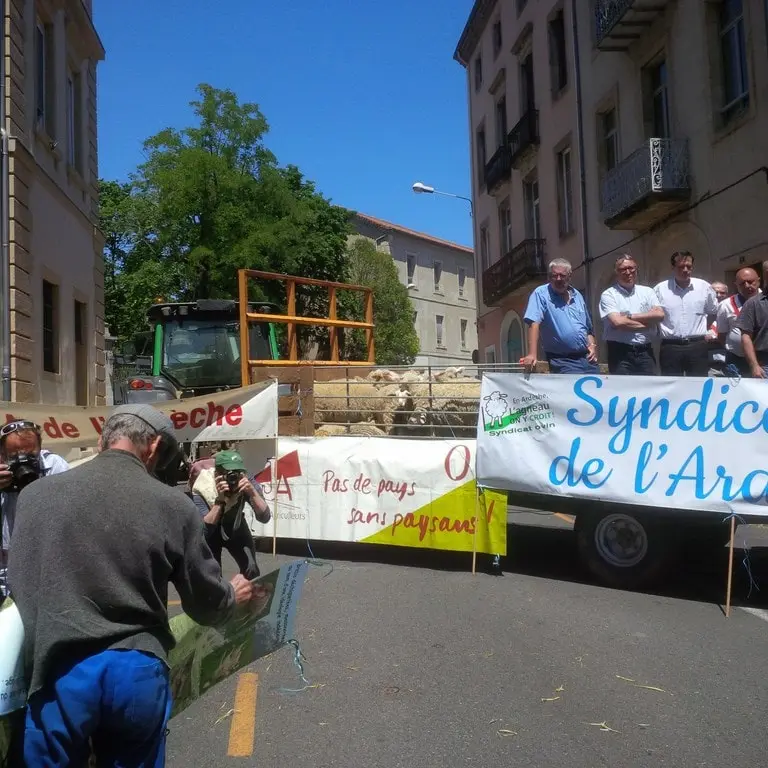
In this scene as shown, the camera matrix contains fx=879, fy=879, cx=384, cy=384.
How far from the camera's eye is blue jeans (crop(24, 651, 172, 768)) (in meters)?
2.54

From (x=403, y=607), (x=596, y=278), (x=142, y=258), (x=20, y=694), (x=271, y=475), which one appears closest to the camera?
(x=20, y=694)

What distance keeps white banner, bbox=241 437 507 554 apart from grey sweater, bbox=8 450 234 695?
18.6ft

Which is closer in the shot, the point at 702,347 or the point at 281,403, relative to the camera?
the point at 702,347

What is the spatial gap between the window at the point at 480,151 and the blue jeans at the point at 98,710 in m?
30.5

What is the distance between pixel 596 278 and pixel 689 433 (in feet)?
46.8

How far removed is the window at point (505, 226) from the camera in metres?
28.8

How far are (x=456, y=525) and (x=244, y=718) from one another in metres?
3.99

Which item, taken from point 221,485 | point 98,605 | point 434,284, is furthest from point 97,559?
point 434,284

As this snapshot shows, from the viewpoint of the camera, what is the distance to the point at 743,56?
14711mm

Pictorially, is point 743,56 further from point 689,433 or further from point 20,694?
point 20,694

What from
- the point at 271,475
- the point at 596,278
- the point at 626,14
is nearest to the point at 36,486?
the point at 271,475

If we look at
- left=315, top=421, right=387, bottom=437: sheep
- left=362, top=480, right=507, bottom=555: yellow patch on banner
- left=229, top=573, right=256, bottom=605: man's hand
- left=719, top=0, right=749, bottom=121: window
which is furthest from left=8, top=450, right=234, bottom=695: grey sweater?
left=719, top=0, right=749, bottom=121: window

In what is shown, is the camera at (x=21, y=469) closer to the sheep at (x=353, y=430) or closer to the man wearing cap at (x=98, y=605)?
the man wearing cap at (x=98, y=605)

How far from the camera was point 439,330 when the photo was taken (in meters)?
58.6
